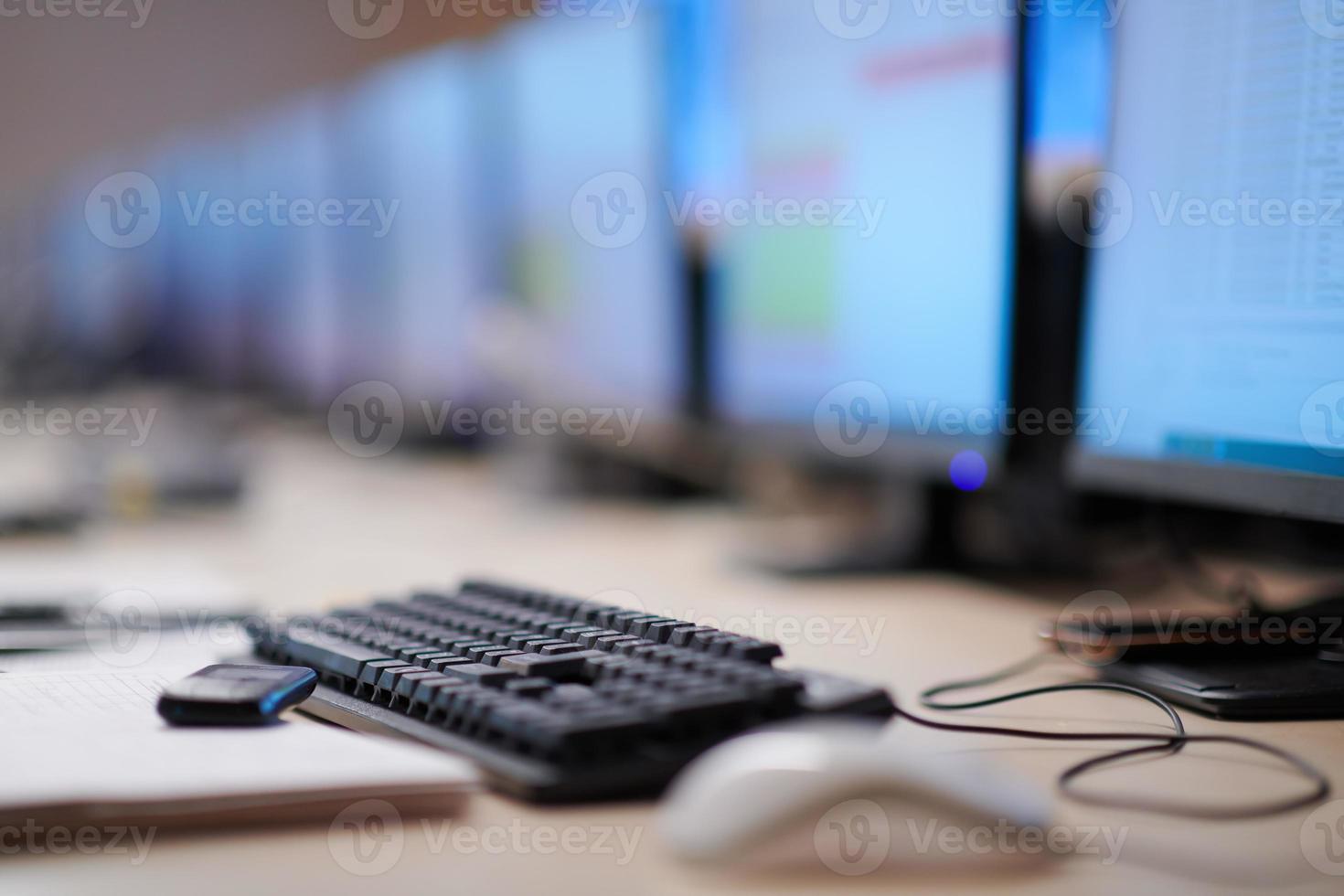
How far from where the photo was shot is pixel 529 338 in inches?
65.2

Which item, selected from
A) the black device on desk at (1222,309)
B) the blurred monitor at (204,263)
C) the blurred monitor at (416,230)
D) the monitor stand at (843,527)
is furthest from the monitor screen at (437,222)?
the black device on desk at (1222,309)

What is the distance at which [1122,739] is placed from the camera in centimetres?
57

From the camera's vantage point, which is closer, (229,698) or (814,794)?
(814,794)

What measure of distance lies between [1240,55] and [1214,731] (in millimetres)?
380

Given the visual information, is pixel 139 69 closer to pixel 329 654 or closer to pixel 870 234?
pixel 870 234

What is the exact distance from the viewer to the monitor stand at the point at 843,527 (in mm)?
1106

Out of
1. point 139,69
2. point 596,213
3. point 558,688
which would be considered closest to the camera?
point 558,688

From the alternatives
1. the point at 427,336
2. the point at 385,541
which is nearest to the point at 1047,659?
the point at 385,541

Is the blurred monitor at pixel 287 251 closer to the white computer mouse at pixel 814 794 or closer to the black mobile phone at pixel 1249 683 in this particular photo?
the black mobile phone at pixel 1249 683

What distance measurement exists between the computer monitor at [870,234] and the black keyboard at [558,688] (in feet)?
1.47

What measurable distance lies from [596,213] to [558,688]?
1.11 metres

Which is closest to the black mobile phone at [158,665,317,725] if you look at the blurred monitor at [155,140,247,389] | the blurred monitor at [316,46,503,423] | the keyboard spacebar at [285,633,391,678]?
the keyboard spacebar at [285,633,391,678]

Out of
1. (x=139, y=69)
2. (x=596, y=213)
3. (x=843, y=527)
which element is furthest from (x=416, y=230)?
(x=139, y=69)

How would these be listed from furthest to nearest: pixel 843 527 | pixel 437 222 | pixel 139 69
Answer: pixel 139 69
pixel 437 222
pixel 843 527
